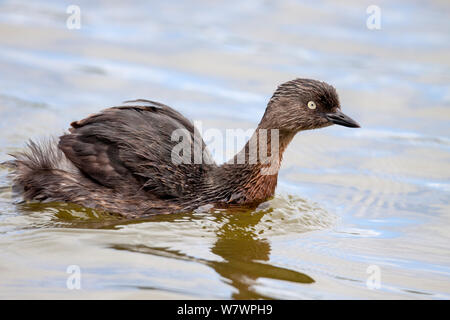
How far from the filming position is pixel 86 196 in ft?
24.5

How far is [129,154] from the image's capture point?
24.4ft

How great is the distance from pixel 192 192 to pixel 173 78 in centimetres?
467

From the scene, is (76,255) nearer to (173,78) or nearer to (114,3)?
(173,78)

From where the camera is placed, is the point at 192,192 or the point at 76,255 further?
the point at 192,192

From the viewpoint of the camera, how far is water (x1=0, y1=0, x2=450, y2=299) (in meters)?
6.16

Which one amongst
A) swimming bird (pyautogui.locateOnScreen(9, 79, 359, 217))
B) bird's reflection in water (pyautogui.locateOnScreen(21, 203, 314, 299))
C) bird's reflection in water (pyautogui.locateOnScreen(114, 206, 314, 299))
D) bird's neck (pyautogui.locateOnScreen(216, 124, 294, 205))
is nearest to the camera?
bird's reflection in water (pyautogui.locateOnScreen(114, 206, 314, 299))

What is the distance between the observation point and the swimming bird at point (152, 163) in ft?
24.5

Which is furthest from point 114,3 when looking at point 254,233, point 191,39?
point 254,233

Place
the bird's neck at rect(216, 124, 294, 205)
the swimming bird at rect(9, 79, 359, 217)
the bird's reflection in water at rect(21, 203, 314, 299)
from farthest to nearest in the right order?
the bird's neck at rect(216, 124, 294, 205), the swimming bird at rect(9, 79, 359, 217), the bird's reflection in water at rect(21, 203, 314, 299)

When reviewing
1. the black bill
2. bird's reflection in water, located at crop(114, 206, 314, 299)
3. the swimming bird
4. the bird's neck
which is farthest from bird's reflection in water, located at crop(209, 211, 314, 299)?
the black bill

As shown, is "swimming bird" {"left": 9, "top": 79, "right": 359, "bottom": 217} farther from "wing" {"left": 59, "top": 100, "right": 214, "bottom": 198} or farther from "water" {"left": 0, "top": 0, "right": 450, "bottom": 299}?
"water" {"left": 0, "top": 0, "right": 450, "bottom": 299}

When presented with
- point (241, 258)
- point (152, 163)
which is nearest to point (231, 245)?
point (241, 258)

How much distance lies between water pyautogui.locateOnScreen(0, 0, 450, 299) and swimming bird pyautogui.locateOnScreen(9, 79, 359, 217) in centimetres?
19

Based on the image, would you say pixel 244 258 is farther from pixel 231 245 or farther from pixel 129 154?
pixel 129 154
